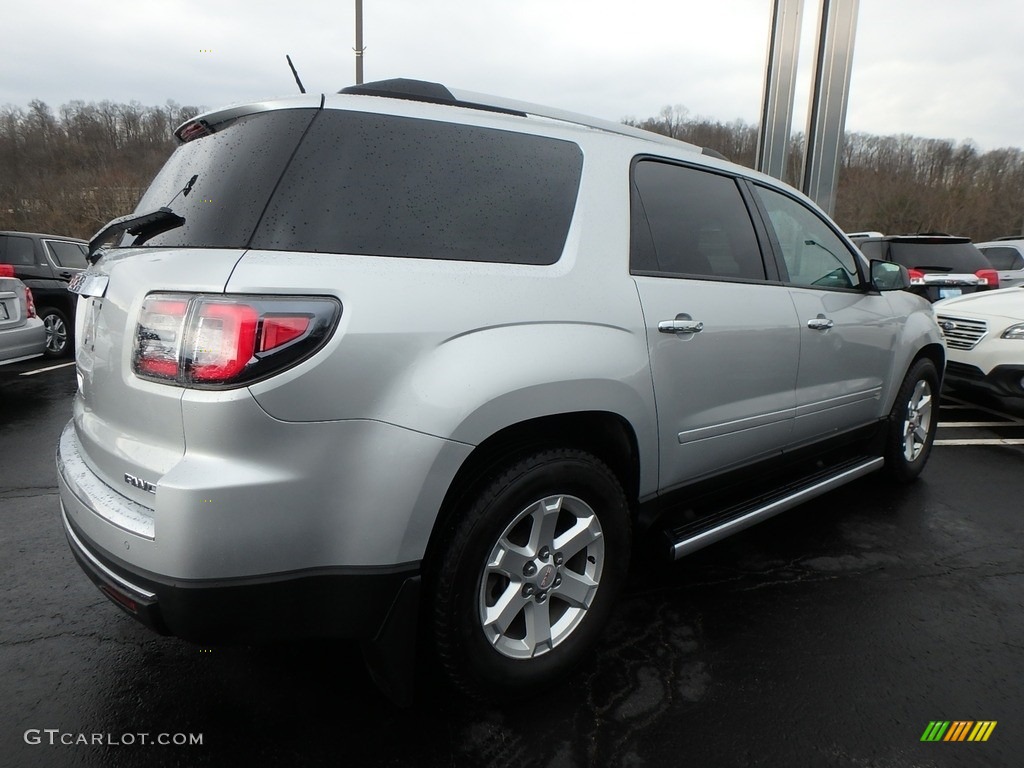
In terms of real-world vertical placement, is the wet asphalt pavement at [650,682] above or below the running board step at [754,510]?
below

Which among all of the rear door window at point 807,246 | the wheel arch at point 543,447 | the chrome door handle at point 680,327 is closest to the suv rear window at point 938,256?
the rear door window at point 807,246

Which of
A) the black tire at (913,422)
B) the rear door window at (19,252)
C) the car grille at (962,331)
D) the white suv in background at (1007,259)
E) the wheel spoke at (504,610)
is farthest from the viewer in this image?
the white suv in background at (1007,259)

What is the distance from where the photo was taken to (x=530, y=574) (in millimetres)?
1983

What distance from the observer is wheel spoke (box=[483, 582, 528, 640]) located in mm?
1913

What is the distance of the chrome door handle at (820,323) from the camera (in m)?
2.98

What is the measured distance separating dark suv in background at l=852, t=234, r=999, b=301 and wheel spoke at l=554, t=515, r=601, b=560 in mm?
7921

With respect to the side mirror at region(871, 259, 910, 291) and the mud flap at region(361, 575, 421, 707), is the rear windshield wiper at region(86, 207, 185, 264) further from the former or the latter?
the side mirror at region(871, 259, 910, 291)

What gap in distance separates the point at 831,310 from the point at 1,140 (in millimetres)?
59894

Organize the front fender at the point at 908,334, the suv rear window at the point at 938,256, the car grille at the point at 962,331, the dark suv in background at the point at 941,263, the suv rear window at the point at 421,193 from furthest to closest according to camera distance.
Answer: the suv rear window at the point at 938,256 → the dark suv in background at the point at 941,263 → the car grille at the point at 962,331 → the front fender at the point at 908,334 → the suv rear window at the point at 421,193

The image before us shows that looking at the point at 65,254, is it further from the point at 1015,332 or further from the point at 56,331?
the point at 1015,332

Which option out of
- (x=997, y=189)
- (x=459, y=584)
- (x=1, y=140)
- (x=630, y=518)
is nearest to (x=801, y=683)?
(x=630, y=518)

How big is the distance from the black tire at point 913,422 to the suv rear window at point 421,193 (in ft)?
9.27

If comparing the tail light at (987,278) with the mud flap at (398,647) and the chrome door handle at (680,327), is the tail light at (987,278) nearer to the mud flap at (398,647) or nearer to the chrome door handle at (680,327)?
the chrome door handle at (680,327)

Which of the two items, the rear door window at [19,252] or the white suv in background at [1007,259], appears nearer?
the rear door window at [19,252]
